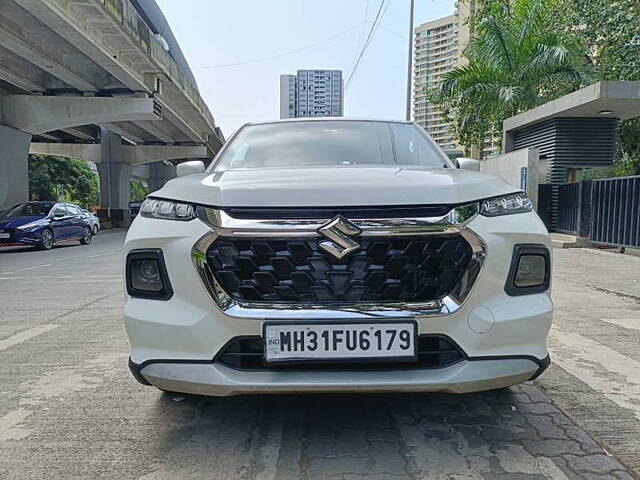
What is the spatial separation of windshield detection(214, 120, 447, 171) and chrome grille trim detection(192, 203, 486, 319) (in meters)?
1.23

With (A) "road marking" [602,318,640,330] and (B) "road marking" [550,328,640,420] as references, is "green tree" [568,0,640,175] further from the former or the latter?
(B) "road marking" [550,328,640,420]

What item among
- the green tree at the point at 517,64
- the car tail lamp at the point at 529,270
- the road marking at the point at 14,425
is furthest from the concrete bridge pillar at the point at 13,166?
the car tail lamp at the point at 529,270

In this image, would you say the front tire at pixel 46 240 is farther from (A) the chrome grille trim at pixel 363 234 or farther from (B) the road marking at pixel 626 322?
(A) the chrome grille trim at pixel 363 234

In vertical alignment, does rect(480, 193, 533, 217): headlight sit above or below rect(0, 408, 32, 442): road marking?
above

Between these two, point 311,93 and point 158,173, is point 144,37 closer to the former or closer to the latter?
point 311,93

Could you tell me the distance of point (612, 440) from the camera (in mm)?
2611

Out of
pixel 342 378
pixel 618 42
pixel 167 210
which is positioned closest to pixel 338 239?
pixel 342 378

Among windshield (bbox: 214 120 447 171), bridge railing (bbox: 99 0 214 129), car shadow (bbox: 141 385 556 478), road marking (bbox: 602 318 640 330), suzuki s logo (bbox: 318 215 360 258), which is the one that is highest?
bridge railing (bbox: 99 0 214 129)

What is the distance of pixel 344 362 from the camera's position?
2262 millimetres

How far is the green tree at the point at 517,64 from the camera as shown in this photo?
1773 cm

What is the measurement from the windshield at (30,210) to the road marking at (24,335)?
1230 centimetres

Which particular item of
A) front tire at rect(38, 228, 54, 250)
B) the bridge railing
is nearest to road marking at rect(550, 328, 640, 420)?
the bridge railing

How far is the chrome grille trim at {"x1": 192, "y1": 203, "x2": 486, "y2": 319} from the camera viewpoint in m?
2.27

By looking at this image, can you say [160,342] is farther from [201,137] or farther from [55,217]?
[201,137]
